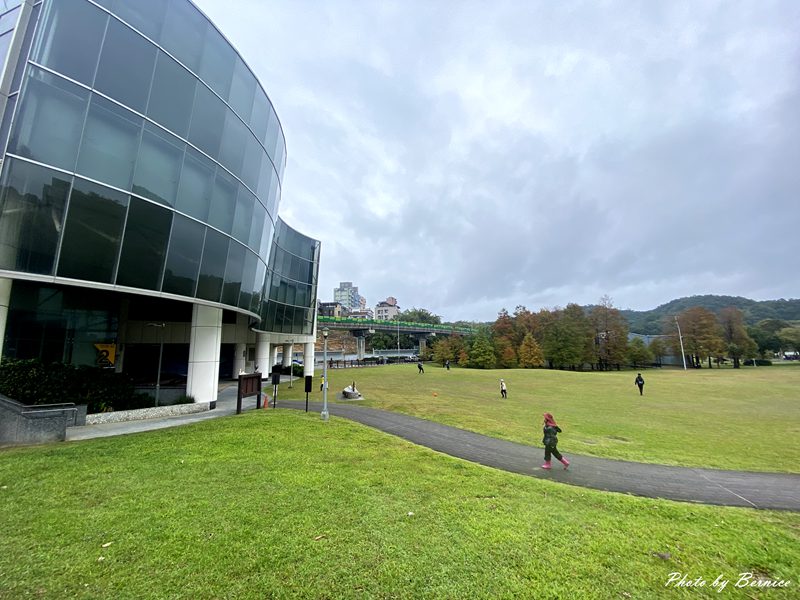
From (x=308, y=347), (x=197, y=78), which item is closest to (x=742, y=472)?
(x=197, y=78)

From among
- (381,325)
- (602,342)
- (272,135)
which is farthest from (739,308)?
(272,135)

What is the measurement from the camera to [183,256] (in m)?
14.6

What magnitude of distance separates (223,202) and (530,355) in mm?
69161

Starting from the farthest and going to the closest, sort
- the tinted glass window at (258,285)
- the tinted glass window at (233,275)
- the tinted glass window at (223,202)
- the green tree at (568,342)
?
the green tree at (568,342) < the tinted glass window at (258,285) < the tinted glass window at (233,275) < the tinted glass window at (223,202)

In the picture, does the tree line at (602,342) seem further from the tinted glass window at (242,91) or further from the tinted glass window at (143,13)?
the tinted glass window at (143,13)

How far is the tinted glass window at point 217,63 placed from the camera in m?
15.5

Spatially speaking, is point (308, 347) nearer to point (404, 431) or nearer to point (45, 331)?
point (45, 331)

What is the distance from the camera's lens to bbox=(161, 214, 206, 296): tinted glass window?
46.5 ft

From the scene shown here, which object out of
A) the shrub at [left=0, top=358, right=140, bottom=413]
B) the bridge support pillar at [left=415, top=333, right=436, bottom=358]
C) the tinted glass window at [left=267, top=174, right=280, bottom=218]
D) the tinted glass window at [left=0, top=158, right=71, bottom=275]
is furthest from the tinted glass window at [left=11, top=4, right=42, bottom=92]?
the bridge support pillar at [left=415, top=333, right=436, bottom=358]

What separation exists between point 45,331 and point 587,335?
276ft

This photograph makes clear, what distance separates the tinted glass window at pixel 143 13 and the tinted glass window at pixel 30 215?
6628 millimetres

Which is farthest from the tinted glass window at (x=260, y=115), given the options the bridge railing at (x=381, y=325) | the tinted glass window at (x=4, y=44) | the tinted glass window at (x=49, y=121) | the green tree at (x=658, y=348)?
the green tree at (x=658, y=348)

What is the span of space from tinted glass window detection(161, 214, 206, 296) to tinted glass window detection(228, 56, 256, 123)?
6.81 meters

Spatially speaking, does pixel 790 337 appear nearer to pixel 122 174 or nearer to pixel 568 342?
pixel 568 342
